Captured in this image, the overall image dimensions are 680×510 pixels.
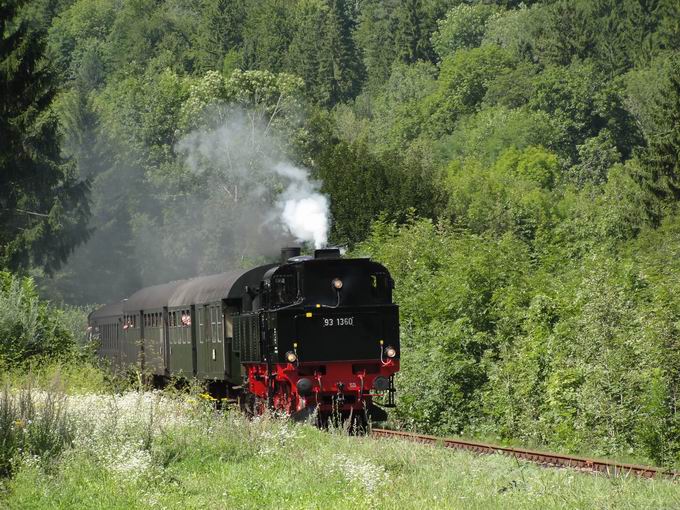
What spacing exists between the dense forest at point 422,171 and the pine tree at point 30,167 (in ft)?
0.41

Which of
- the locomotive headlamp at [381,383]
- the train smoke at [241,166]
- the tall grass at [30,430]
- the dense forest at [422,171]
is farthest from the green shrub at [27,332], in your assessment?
the train smoke at [241,166]

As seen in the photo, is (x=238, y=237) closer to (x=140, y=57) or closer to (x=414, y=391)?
(x=414, y=391)

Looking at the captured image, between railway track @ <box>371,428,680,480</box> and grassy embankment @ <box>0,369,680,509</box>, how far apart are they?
0.80 meters

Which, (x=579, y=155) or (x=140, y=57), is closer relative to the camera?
(x=579, y=155)

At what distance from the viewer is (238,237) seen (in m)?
73.0

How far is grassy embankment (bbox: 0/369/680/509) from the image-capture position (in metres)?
13.9

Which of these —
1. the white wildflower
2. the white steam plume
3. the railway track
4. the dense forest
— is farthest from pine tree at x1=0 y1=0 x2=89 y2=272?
the white wildflower

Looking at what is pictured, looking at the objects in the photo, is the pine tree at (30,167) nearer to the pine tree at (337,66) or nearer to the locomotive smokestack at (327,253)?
the locomotive smokestack at (327,253)

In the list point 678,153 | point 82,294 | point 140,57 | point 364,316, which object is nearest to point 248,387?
point 364,316

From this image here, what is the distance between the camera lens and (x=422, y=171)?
58250mm

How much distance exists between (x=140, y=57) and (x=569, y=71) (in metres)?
60.7

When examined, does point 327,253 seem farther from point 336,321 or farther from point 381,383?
point 381,383

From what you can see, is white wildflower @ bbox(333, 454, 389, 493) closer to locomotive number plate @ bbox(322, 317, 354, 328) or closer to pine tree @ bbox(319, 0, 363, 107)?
locomotive number plate @ bbox(322, 317, 354, 328)

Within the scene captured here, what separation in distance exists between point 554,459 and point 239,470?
4.63 meters
